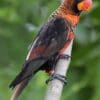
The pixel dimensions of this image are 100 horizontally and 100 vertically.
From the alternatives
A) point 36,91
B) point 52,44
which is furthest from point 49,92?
point 36,91

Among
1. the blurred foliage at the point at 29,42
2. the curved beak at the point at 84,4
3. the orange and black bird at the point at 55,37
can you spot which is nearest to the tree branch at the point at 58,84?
the orange and black bird at the point at 55,37

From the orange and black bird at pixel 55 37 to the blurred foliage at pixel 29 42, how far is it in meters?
0.44

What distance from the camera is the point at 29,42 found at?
2346 mm

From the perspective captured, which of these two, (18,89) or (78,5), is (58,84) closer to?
(18,89)

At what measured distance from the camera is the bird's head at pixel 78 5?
1.69m

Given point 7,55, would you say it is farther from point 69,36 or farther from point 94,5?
point 69,36

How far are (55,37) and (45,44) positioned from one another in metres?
0.05

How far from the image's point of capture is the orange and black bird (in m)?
1.69

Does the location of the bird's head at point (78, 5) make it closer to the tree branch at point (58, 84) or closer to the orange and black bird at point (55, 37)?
the orange and black bird at point (55, 37)

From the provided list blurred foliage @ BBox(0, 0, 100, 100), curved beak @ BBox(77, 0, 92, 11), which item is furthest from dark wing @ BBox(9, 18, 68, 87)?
blurred foliage @ BBox(0, 0, 100, 100)

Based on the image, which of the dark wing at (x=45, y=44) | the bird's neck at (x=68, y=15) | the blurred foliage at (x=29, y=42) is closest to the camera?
the dark wing at (x=45, y=44)

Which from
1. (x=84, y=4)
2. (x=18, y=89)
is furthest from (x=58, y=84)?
(x=84, y=4)

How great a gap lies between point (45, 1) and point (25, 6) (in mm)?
88

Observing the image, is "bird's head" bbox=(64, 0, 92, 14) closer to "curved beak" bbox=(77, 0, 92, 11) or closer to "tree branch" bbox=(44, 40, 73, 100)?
"curved beak" bbox=(77, 0, 92, 11)
